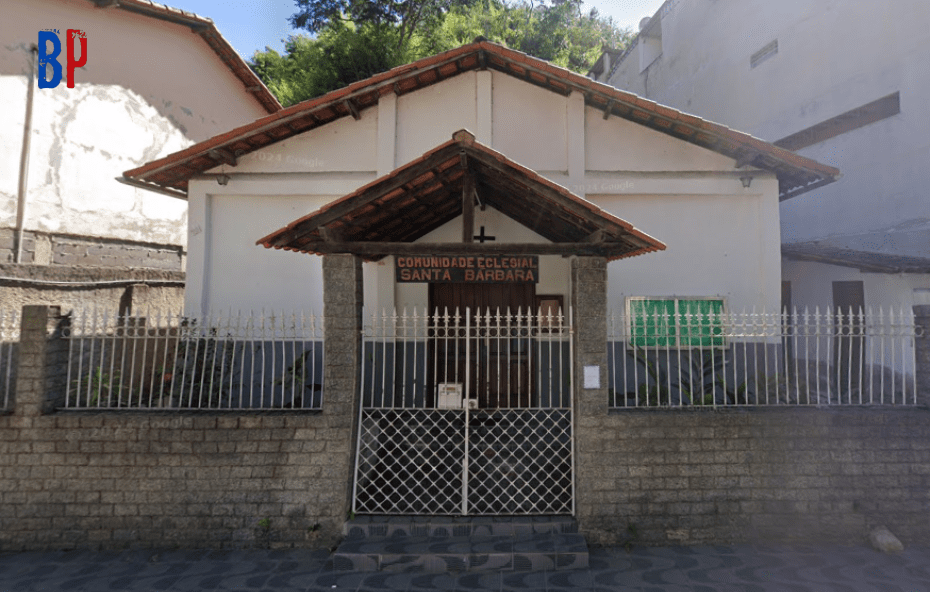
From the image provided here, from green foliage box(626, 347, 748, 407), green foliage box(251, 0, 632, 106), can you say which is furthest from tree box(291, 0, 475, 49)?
green foliage box(626, 347, 748, 407)

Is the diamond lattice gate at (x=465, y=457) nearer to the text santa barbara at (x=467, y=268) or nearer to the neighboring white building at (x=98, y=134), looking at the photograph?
the text santa barbara at (x=467, y=268)

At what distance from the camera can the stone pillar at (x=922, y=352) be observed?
5.21 meters

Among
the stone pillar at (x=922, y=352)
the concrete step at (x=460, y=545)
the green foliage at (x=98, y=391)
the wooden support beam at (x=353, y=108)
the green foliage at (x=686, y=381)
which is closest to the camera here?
the concrete step at (x=460, y=545)

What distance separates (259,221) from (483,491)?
5290 mm

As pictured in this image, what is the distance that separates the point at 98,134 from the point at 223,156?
179 inches

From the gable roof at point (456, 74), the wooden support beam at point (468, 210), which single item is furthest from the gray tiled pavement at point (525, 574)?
the gable roof at point (456, 74)

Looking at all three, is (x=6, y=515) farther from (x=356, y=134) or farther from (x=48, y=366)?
(x=356, y=134)

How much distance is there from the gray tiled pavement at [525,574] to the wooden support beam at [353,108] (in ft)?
19.3

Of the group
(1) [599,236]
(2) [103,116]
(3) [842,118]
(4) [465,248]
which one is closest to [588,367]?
(1) [599,236]

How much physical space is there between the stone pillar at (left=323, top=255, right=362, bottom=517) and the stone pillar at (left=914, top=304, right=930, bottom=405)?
226 inches

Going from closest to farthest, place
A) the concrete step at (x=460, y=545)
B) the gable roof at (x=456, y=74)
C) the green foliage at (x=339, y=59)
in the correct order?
the concrete step at (x=460, y=545), the gable roof at (x=456, y=74), the green foliage at (x=339, y=59)

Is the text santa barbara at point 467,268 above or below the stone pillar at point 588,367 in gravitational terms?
above

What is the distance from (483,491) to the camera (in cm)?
536

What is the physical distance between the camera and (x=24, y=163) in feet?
28.7
